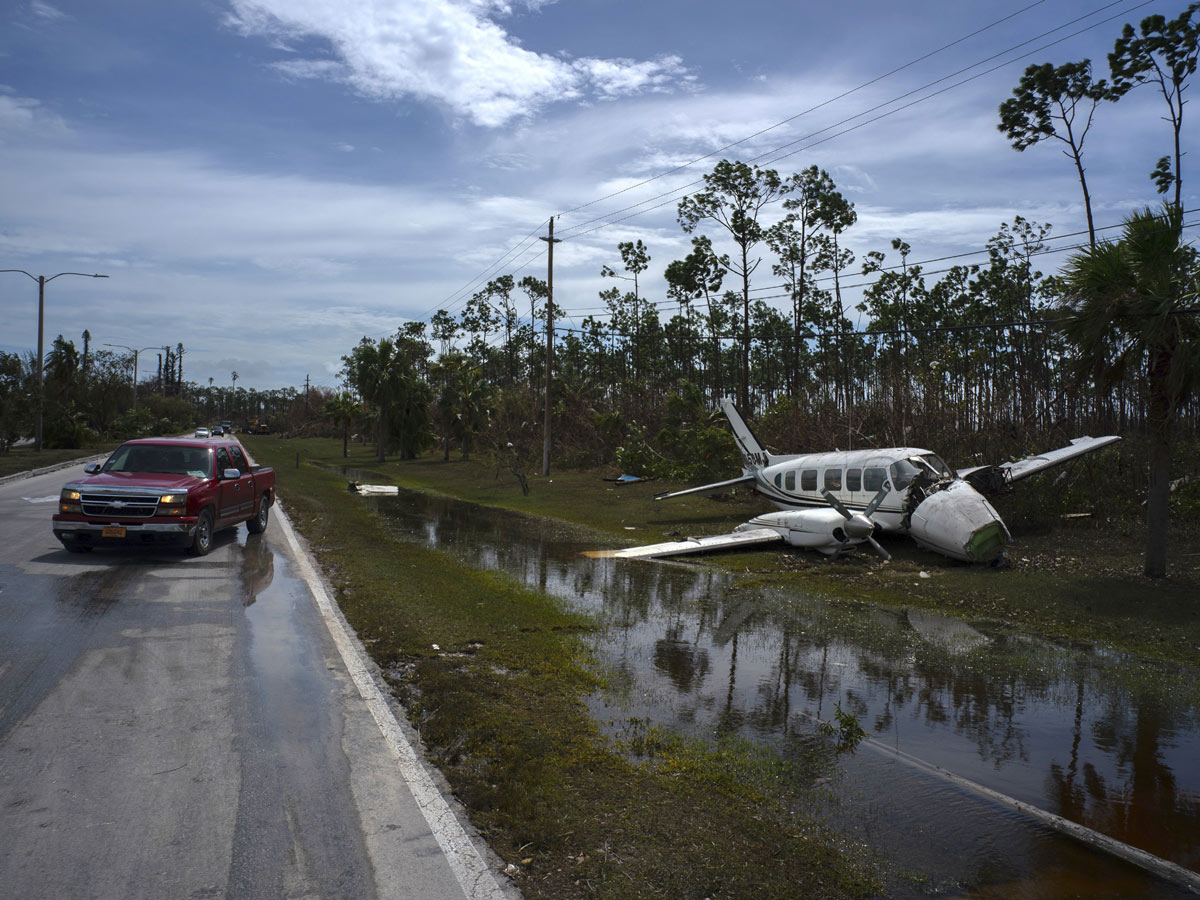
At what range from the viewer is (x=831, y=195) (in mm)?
44844

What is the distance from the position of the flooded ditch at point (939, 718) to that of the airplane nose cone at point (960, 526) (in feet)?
10.0

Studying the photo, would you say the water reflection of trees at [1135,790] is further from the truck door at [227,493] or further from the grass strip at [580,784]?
the truck door at [227,493]

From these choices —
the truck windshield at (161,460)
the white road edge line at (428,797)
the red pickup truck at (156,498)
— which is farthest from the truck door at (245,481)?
the white road edge line at (428,797)

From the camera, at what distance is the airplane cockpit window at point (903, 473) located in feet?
57.6

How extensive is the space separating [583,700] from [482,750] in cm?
175

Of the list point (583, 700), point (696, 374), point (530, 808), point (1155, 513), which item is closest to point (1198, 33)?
point (1155, 513)

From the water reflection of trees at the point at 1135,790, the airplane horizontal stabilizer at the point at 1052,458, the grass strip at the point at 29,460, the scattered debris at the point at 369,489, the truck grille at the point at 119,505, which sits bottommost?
the scattered debris at the point at 369,489

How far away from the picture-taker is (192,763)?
5.54 m

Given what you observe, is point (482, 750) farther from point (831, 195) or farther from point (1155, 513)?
point (831, 195)

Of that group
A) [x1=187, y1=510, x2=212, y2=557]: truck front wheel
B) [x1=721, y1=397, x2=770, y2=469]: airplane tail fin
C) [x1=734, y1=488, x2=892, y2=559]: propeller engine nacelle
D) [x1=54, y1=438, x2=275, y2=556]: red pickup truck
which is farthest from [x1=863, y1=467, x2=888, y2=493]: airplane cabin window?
[x1=187, y1=510, x2=212, y2=557]: truck front wheel

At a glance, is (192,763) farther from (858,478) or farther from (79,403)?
(79,403)

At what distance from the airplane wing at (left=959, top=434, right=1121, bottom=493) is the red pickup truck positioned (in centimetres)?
1515

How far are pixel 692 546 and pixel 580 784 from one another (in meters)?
12.8

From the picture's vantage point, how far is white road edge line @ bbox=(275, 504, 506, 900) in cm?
427
